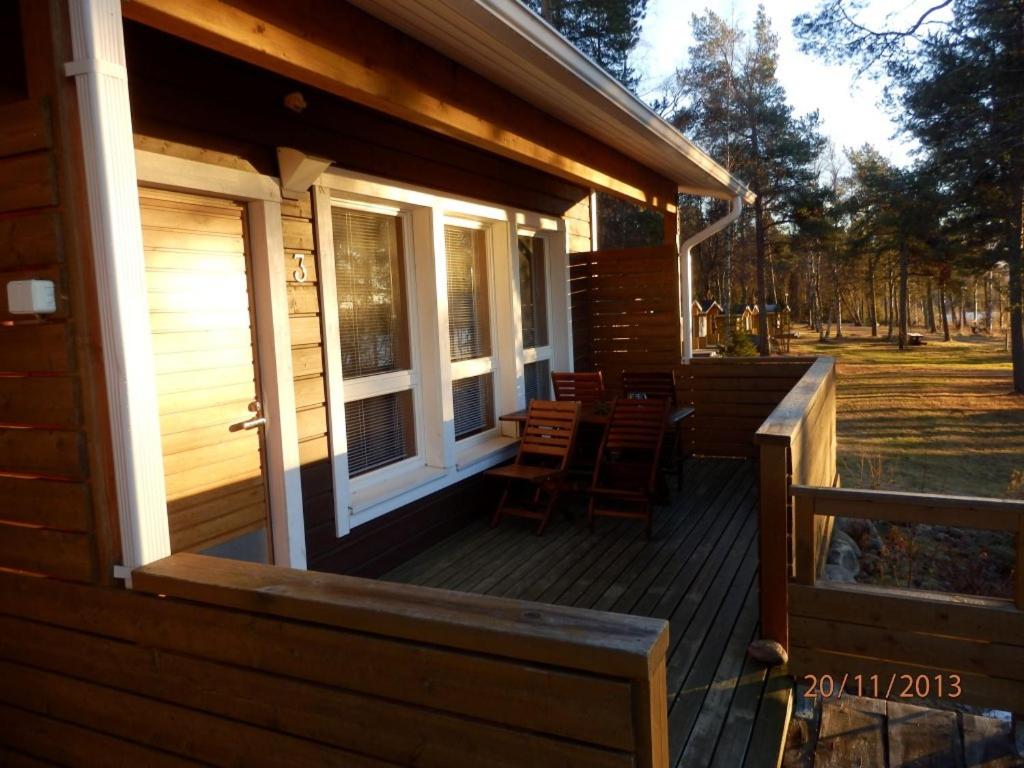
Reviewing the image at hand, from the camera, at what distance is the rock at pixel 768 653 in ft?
9.66

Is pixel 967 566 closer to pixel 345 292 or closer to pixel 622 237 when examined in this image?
pixel 345 292

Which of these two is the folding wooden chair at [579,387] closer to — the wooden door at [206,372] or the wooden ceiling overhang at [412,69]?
the wooden ceiling overhang at [412,69]

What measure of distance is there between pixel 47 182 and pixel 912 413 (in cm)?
1531

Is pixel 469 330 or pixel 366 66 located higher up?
pixel 366 66

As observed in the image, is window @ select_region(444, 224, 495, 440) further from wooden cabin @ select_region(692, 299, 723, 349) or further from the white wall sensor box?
wooden cabin @ select_region(692, 299, 723, 349)

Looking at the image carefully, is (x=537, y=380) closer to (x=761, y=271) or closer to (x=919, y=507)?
(x=919, y=507)

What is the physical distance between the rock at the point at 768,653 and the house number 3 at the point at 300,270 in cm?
245

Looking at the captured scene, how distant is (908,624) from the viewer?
2895 millimetres

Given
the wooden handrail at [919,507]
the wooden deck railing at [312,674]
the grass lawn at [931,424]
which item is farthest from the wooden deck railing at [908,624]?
the grass lawn at [931,424]

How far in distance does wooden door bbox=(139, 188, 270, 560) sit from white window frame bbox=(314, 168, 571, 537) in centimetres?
44

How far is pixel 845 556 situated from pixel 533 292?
9.90 ft

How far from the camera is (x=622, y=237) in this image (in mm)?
22562

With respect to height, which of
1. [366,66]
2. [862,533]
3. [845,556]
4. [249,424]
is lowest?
[862,533]
